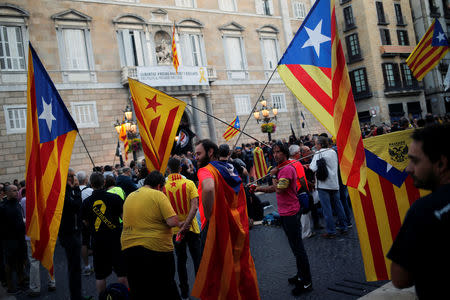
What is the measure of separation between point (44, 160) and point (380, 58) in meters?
31.0

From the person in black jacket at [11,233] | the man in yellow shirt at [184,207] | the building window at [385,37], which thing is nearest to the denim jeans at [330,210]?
the man in yellow shirt at [184,207]

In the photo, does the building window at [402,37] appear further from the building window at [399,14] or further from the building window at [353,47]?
the building window at [353,47]

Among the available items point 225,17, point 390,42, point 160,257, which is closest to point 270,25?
point 225,17

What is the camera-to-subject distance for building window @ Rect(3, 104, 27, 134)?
53.4 ft

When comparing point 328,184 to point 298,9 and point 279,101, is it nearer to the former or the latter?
point 279,101

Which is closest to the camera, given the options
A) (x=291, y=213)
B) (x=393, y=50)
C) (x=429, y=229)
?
(x=429, y=229)

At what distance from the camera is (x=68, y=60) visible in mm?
18125

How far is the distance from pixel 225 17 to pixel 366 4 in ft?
46.6

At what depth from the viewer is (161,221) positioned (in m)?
3.49

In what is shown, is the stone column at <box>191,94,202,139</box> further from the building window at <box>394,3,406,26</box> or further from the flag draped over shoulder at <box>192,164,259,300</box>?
the building window at <box>394,3,406,26</box>

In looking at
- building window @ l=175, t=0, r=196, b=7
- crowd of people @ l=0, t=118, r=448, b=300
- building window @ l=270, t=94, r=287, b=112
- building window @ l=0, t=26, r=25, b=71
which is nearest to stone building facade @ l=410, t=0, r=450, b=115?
building window @ l=270, t=94, r=287, b=112

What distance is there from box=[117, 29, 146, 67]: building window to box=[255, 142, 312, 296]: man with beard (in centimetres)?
1716

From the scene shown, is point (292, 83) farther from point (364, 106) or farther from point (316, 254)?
point (364, 106)

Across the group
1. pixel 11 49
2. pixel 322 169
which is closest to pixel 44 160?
pixel 322 169
